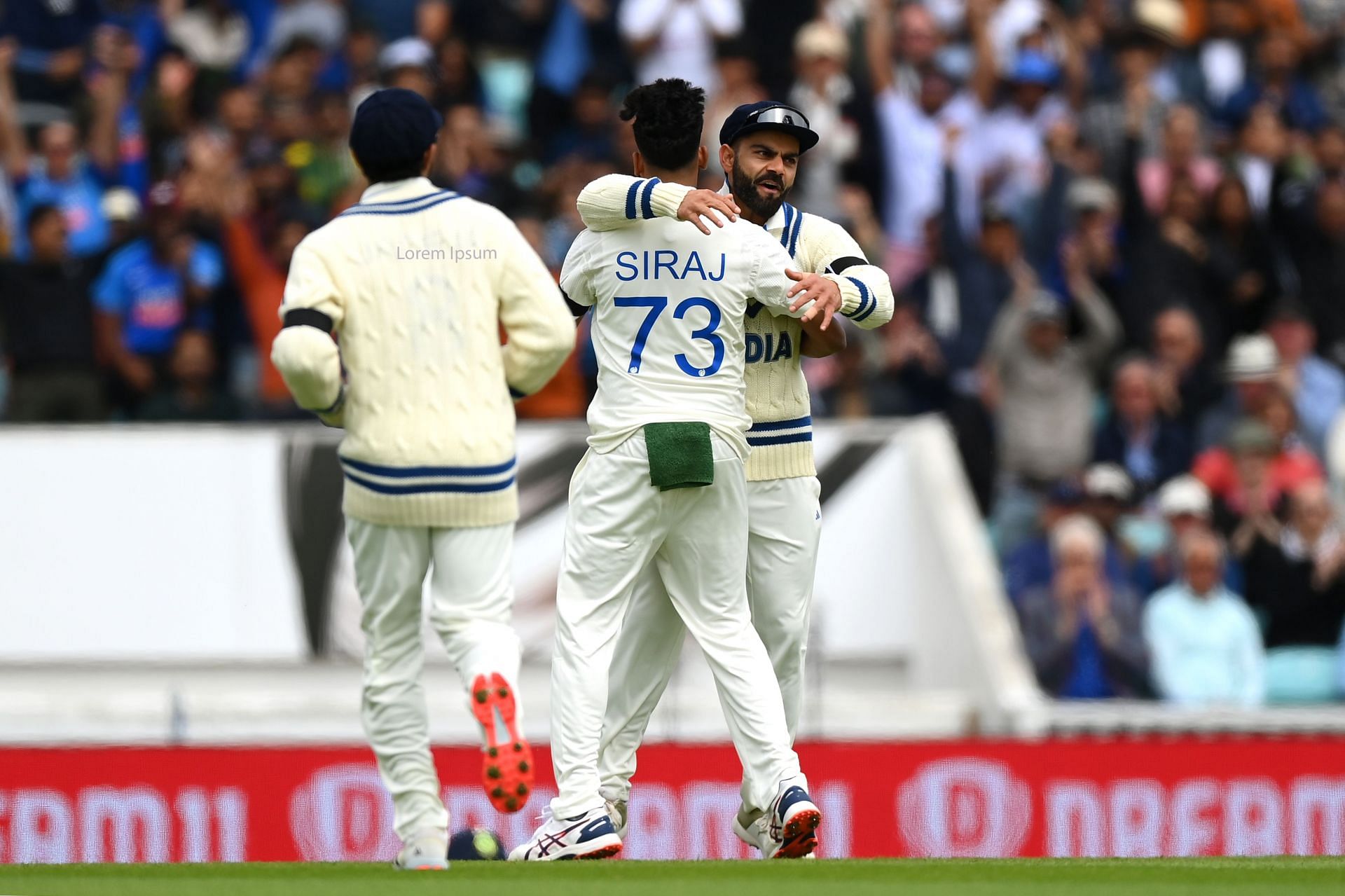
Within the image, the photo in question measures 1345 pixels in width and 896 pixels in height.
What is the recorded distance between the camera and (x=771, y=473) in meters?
7.91

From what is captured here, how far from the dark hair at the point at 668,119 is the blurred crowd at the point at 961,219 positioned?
5.70m

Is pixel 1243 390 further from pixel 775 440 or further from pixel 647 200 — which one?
pixel 647 200

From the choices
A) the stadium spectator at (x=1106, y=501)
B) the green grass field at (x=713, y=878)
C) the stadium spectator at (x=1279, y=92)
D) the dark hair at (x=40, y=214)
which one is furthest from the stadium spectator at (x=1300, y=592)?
the dark hair at (x=40, y=214)

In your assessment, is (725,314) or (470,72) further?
(470,72)

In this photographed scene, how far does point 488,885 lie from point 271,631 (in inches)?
271

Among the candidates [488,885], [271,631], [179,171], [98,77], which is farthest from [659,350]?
[98,77]

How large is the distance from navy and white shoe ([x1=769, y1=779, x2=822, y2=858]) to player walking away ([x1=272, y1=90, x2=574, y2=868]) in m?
0.99

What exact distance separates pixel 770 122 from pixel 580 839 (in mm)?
2481

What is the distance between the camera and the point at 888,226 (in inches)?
597

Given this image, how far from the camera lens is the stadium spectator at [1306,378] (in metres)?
14.5

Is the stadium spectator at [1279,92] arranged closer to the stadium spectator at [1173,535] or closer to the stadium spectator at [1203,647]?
the stadium spectator at [1173,535]

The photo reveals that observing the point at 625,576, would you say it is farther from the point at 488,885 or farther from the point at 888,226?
the point at 888,226

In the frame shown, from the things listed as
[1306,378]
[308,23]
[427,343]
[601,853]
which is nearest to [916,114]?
[1306,378]

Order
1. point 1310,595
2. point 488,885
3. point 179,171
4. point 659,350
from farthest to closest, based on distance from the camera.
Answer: point 179,171, point 1310,595, point 659,350, point 488,885
